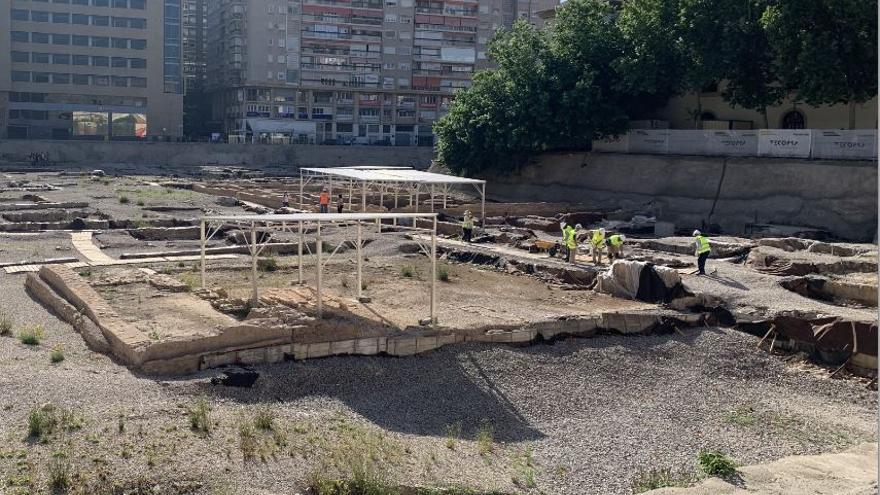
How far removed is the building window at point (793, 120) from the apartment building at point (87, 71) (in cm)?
5903

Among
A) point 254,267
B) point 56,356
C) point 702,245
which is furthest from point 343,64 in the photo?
point 56,356

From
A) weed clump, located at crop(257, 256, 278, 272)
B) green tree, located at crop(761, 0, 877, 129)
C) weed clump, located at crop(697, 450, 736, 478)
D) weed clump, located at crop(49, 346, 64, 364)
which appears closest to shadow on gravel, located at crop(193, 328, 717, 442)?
weed clump, located at crop(697, 450, 736, 478)

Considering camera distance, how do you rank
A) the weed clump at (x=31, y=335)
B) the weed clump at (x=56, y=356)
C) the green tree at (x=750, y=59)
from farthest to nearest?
the green tree at (x=750, y=59) < the weed clump at (x=31, y=335) < the weed clump at (x=56, y=356)

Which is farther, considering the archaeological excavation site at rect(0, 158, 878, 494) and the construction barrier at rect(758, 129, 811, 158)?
the construction barrier at rect(758, 129, 811, 158)

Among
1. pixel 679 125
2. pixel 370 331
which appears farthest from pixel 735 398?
pixel 679 125

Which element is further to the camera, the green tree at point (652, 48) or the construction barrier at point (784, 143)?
the green tree at point (652, 48)

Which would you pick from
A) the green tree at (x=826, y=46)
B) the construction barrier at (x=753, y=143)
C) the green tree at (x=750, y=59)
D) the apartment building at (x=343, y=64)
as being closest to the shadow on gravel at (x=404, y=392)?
the construction barrier at (x=753, y=143)

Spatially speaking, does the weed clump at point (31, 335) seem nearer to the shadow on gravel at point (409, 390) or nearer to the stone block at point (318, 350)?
the shadow on gravel at point (409, 390)

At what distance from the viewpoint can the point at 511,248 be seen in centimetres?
3050

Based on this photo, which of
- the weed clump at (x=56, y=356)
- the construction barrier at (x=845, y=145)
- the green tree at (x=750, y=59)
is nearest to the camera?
the weed clump at (x=56, y=356)

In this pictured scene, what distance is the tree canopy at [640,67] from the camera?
3584 centimetres

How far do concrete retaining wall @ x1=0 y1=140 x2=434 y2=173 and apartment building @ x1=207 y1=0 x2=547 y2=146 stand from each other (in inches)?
255

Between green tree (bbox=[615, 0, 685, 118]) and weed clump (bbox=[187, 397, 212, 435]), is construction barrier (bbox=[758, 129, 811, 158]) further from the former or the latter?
weed clump (bbox=[187, 397, 212, 435])

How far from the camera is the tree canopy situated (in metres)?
35.8
